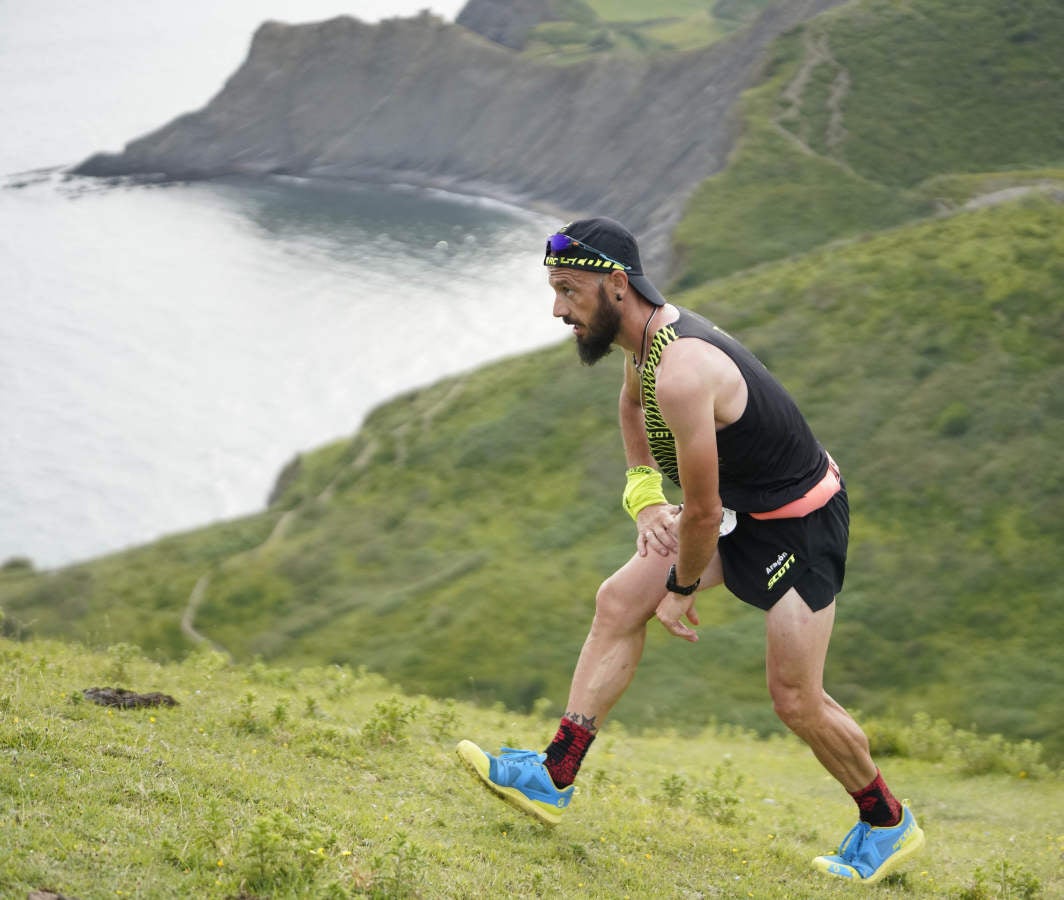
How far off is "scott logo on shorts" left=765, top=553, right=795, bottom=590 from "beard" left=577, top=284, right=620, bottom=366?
5.10 feet

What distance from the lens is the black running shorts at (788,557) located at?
6855mm

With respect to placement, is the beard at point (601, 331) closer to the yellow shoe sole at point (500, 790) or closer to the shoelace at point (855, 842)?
the yellow shoe sole at point (500, 790)

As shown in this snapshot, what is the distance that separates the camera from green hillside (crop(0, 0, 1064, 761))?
22.5 m


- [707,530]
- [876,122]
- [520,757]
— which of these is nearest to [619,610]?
[707,530]

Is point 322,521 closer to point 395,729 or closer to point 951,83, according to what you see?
point 395,729

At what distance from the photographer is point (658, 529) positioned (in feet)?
23.6

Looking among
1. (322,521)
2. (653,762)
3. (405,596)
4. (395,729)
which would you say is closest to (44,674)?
(395,729)

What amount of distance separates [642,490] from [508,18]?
15872cm

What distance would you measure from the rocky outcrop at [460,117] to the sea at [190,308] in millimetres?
4441

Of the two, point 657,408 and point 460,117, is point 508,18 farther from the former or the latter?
point 657,408

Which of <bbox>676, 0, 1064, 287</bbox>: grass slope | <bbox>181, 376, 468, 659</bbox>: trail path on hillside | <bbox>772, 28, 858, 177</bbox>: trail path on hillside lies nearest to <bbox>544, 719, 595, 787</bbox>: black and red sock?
<bbox>181, 376, 468, 659</bbox>: trail path on hillside

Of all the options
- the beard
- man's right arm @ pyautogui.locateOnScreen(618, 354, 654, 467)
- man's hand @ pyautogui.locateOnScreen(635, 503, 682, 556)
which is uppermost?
the beard

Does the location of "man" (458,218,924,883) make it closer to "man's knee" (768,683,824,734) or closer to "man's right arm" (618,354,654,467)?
"man's knee" (768,683,824,734)

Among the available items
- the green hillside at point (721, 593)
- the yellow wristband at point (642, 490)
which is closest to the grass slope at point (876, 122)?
the green hillside at point (721, 593)
